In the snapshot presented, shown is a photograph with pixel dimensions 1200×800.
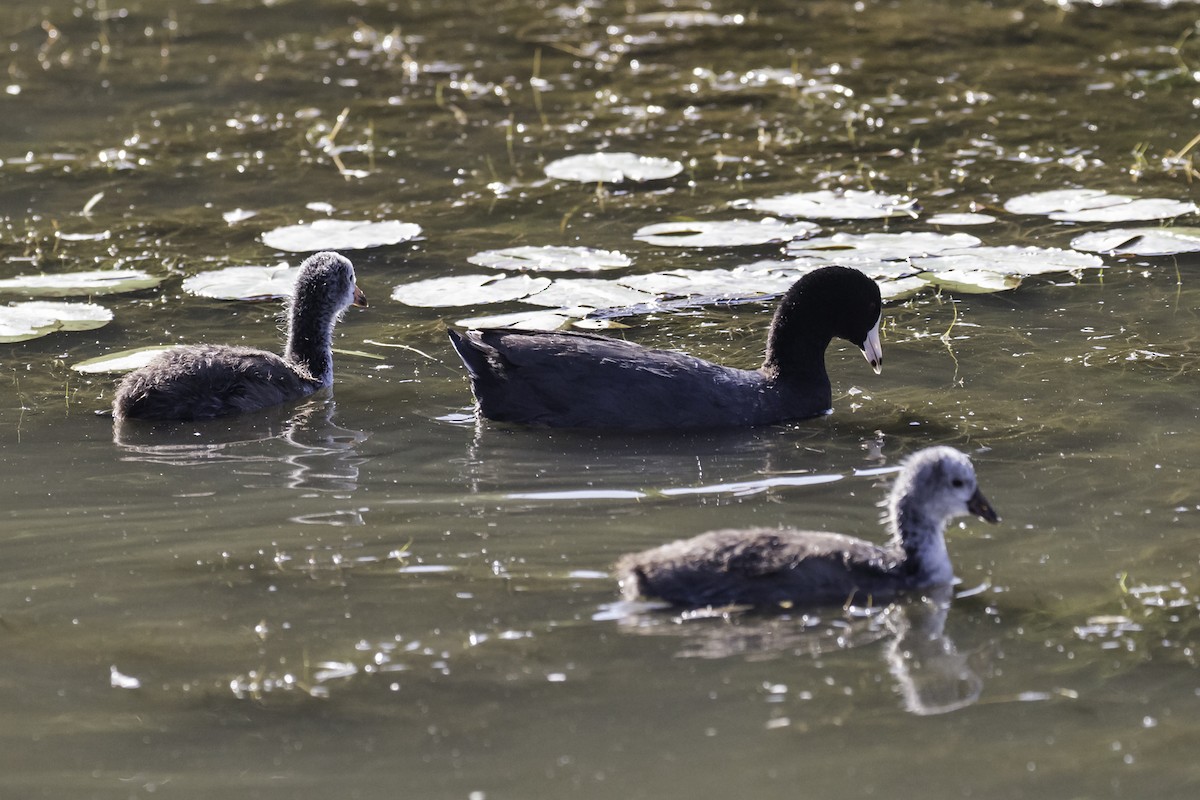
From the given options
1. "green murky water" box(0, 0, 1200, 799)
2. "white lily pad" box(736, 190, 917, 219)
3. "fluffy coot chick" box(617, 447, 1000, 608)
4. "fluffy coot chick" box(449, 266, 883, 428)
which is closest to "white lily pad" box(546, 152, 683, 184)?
"green murky water" box(0, 0, 1200, 799)

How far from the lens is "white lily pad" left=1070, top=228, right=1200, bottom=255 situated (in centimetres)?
911

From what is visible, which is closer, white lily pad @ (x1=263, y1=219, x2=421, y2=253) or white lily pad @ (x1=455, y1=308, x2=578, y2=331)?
white lily pad @ (x1=455, y1=308, x2=578, y2=331)

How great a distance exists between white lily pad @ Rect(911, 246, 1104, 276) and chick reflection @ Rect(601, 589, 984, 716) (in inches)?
149

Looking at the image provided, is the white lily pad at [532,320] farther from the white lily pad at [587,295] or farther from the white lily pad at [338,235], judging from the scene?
the white lily pad at [338,235]

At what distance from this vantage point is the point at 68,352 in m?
8.27

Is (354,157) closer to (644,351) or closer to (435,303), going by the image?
(435,303)

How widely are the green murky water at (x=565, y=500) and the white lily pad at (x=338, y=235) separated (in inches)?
4.4

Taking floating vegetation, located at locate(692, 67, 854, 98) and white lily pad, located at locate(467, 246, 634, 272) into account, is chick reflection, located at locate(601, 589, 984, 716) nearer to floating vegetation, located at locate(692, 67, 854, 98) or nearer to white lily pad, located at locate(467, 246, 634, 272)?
white lily pad, located at locate(467, 246, 634, 272)

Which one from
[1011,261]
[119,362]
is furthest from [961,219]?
[119,362]

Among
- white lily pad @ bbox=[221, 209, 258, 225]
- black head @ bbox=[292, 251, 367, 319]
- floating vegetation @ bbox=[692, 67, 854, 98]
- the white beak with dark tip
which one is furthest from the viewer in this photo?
floating vegetation @ bbox=[692, 67, 854, 98]

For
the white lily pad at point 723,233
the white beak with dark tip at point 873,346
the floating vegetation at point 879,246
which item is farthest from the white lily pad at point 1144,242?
the white beak with dark tip at point 873,346

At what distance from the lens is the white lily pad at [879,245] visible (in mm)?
9102

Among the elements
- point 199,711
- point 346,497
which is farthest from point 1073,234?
point 199,711

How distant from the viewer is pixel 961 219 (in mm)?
9820
